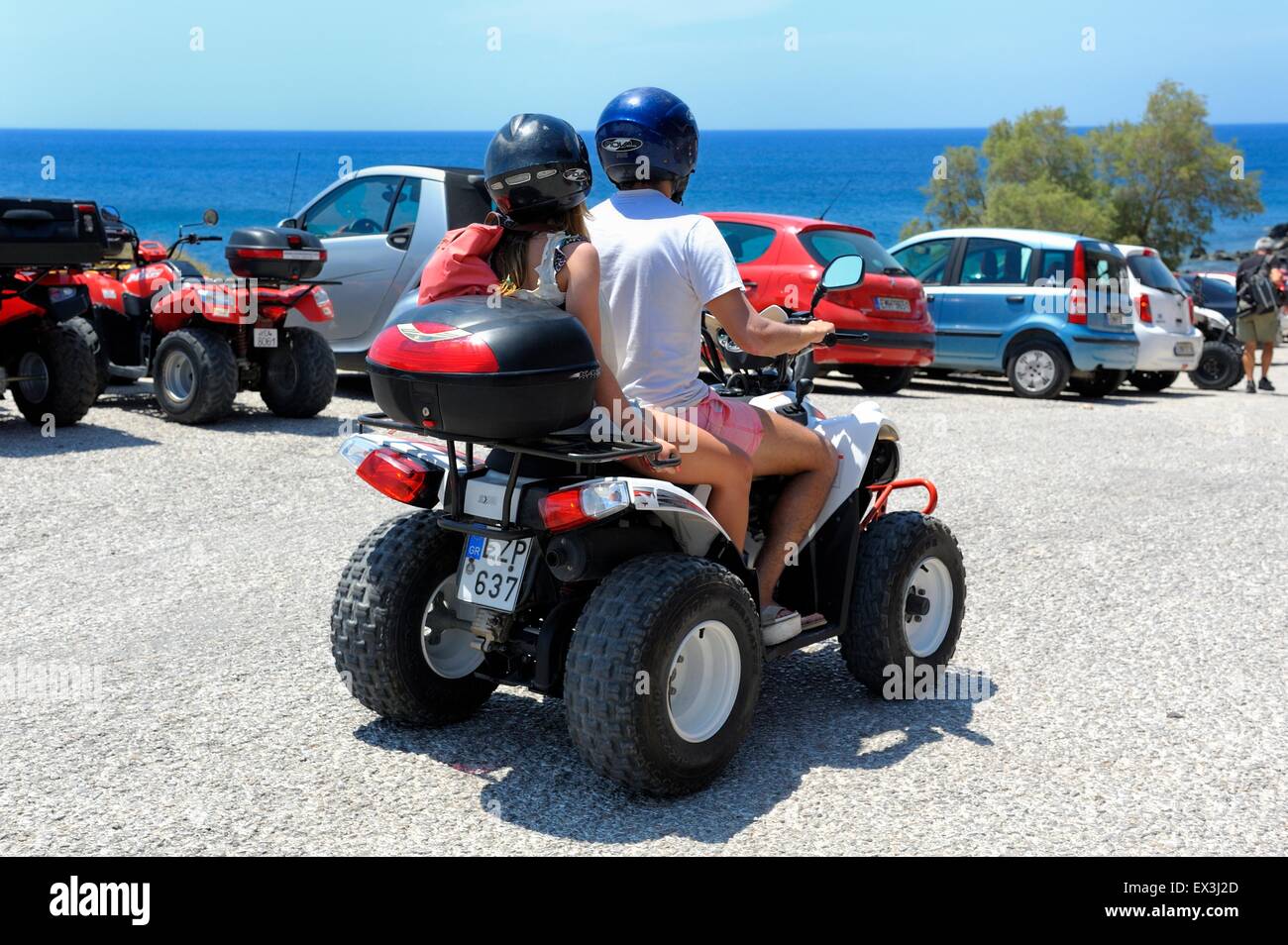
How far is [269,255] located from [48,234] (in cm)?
147

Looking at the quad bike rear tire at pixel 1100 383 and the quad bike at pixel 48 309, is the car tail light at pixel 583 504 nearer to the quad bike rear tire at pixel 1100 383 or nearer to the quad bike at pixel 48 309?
the quad bike at pixel 48 309

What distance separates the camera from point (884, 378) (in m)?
14.4

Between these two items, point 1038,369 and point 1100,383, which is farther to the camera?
point 1100,383

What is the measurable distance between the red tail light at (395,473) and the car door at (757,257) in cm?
894

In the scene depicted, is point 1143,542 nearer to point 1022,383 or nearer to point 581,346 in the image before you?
point 581,346

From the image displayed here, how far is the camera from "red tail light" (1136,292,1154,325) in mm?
14703

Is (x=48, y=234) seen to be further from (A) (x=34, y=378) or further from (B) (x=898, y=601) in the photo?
(B) (x=898, y=601)

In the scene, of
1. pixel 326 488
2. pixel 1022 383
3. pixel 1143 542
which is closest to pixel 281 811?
pixel 326 488

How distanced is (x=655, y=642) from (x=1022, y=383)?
1182 cm

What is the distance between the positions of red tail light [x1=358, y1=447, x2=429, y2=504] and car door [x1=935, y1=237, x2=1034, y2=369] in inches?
459

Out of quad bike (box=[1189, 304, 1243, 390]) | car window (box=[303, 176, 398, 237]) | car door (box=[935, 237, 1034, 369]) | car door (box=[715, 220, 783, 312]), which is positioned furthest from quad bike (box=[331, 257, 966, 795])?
quad bike (box=[1189, 304, 1243, 390])

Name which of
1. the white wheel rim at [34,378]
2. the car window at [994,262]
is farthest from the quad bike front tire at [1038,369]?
the white wheel rim at [34,378]

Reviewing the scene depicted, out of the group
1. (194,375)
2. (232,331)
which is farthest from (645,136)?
(232,331)

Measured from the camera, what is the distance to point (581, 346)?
374 cm
